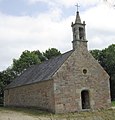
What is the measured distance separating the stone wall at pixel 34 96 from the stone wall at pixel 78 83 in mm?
929

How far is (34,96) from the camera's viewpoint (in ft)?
91.2

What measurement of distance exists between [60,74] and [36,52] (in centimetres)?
3256

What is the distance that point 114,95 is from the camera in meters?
45.4

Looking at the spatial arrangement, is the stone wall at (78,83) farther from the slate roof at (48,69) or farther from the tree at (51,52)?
the tree at (51,52)

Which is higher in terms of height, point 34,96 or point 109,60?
point 109,60

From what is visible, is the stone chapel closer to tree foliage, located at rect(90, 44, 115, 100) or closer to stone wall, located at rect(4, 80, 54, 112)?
stone wall, located at rect(4, 80, 54, 112)

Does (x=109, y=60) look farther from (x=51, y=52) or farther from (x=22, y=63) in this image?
(x=22, y=63)

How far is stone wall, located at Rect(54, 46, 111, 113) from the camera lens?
23.4 meters

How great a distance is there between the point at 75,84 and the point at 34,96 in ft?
18.8

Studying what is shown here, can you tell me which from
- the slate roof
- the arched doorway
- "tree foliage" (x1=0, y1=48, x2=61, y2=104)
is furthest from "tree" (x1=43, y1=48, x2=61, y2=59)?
the arched doorway

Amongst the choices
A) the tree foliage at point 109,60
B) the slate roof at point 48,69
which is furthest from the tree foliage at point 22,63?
the slate roof at point 48,69

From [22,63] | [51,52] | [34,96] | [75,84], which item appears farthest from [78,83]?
[51,52]

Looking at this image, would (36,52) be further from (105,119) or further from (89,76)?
(105,119)

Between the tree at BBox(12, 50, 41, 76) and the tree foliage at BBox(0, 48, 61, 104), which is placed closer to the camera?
the tree foliage at BBox(0, 48, 61, 104)
